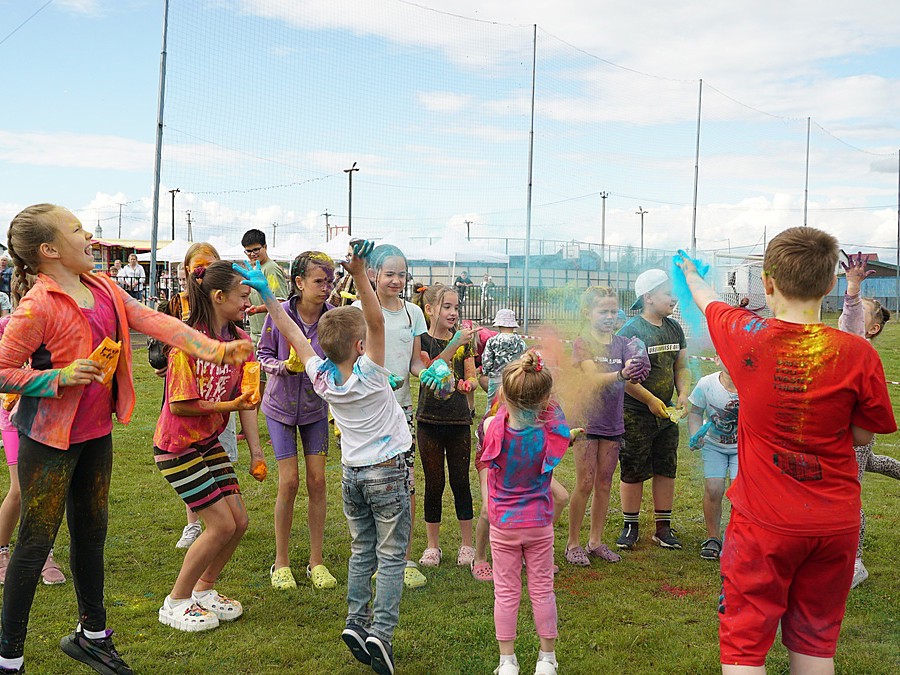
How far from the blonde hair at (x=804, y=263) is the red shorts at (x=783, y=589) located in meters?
0.81

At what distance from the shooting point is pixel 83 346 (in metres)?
3.26

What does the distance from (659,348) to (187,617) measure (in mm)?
3251

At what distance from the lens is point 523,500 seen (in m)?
3.54

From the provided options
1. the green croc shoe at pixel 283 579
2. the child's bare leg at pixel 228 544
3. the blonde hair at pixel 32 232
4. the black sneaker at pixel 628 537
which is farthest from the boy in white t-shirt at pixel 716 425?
the blonde hair at pixel 32 232

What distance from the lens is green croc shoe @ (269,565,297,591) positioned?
15.0ft

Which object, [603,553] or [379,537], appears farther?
[603,553]

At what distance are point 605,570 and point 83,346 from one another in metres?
3.35

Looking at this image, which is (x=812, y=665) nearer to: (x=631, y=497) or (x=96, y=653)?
(x=631, y=497)

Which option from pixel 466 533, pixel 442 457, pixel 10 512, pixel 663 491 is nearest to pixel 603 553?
pixel 663 491

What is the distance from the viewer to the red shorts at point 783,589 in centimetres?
264

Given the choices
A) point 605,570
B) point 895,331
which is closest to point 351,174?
point 605,570

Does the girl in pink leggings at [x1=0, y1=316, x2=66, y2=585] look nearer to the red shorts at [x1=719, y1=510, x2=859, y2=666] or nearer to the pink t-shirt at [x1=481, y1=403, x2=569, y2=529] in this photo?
the pink t-shirt at [x1=481, y1=403, x2=569, y2=529]

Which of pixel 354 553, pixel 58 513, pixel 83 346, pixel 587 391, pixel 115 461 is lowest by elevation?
pixel 115 461

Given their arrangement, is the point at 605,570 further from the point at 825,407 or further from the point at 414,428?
the point at 825,407
